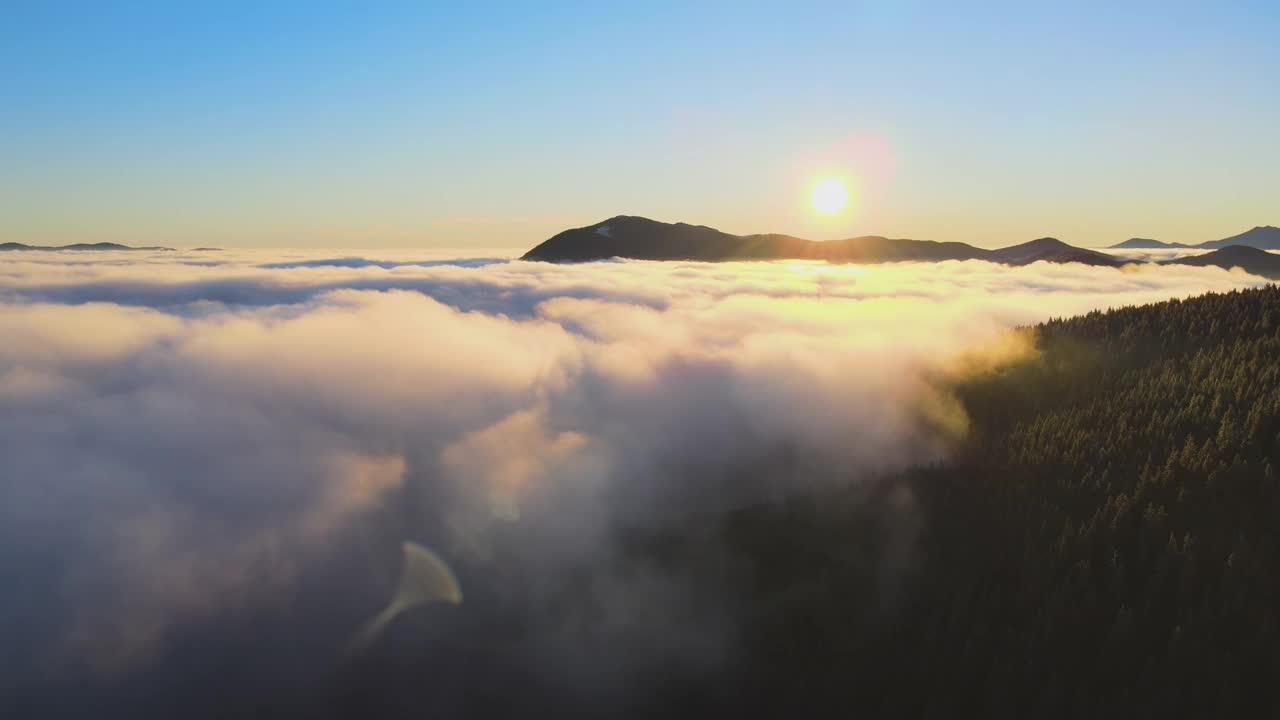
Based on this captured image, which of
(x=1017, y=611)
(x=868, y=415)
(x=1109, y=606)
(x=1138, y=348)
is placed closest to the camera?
(x=1109, y=606)

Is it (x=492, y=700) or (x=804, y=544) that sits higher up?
(x=804, y=544)

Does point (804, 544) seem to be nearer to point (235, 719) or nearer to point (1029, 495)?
point (1029, 495)

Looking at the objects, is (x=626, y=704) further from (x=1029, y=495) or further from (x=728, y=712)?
(x=1029, y=495)

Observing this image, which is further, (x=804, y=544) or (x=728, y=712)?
(x=804, y=544)

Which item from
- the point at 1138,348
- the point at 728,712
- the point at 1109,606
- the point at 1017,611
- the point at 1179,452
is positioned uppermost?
the point at 1138,348

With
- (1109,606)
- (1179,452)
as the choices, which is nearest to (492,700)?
(1109,606)

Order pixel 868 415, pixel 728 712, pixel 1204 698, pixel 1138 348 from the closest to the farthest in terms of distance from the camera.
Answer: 1. pixel 1204 698
2. pixel 728 712
3. pixel 1138 348
4. pixel 868 415

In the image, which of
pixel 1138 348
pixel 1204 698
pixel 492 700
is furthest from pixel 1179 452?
pixel 492 700
